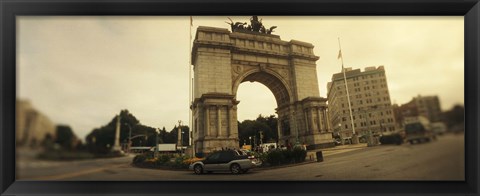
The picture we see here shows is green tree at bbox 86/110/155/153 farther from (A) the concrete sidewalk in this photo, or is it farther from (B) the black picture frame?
(A) the concrete sidewalk

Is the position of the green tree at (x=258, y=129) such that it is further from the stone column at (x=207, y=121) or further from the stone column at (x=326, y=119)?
the stone column at (x=326, y=119)

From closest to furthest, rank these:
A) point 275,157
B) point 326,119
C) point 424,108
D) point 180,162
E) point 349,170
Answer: point 424,108 < point 349,170 < point 180,162 < point 275,157 < point 326,119

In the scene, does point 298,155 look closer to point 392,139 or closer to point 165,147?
point 392,139

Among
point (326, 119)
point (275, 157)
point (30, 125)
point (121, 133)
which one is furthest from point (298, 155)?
point (30, 125)

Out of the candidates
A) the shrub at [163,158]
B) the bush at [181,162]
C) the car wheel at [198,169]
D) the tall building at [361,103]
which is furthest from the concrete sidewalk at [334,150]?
the shrub at [163,158]

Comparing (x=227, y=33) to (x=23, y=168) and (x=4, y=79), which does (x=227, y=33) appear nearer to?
(x=4, y=79)

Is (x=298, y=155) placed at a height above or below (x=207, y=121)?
below
